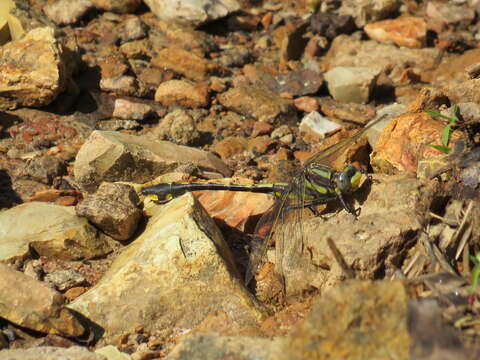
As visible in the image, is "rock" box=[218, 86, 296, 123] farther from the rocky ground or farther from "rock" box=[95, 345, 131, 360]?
"rock" box=[95, 345, 131, 360]

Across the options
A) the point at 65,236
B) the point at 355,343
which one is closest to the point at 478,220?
the point at 355,343

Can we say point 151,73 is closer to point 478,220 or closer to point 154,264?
point 154,264

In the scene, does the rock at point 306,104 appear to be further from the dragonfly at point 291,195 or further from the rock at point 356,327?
the rock at point 356,327

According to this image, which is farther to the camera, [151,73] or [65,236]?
[151,73]

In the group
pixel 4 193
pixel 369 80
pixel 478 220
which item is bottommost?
pixel 4 193


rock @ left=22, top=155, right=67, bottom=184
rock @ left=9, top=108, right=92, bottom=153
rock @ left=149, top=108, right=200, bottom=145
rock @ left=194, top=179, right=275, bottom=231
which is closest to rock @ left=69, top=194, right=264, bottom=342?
rock @ left=194, top=179, right=275, bottom=231

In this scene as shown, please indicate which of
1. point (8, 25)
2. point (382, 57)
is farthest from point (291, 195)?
point (8, 25)

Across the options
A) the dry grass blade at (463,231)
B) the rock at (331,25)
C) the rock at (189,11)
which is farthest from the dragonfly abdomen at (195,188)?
the rock at (331,25)
